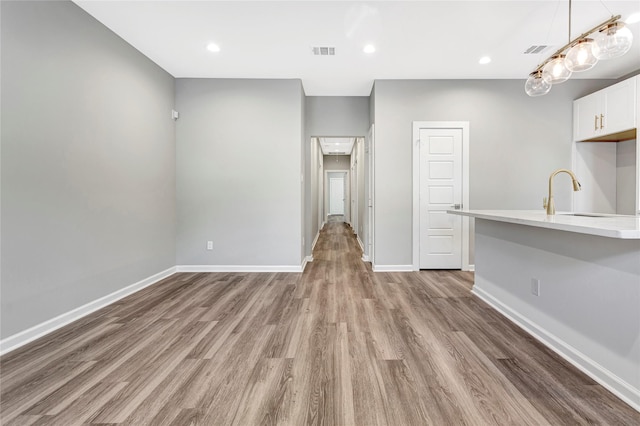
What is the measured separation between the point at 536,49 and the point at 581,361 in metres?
3.46

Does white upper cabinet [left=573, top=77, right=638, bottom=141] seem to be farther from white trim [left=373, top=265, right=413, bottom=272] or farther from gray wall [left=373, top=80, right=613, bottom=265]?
A: white trim [left=373, top=265, right=413, bottom=272]

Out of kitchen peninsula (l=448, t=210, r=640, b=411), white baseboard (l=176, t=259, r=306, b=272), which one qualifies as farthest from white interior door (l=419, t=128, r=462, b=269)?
white baseboard (l=176, t=259, r=306, b=272)

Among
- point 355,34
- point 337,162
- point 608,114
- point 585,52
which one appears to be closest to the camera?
point 585,52

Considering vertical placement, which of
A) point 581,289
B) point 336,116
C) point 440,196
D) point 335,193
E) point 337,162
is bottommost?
point 581,289

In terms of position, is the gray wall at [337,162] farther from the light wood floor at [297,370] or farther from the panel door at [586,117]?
the light wood floor at [297,370]

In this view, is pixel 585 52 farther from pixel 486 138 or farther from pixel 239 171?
pixel 239 171

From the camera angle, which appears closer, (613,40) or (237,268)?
(613,40)

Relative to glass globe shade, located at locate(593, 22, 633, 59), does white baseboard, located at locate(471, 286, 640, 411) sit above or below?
below

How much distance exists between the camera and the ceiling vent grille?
10.5 ft

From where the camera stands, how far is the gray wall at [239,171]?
13.3 ft

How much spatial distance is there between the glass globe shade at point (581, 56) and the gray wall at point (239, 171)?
118 inches

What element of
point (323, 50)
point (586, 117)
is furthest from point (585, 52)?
point (586, 117)

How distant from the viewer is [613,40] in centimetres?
179

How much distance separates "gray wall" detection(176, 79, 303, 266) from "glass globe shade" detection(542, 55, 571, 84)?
2.85 metres
